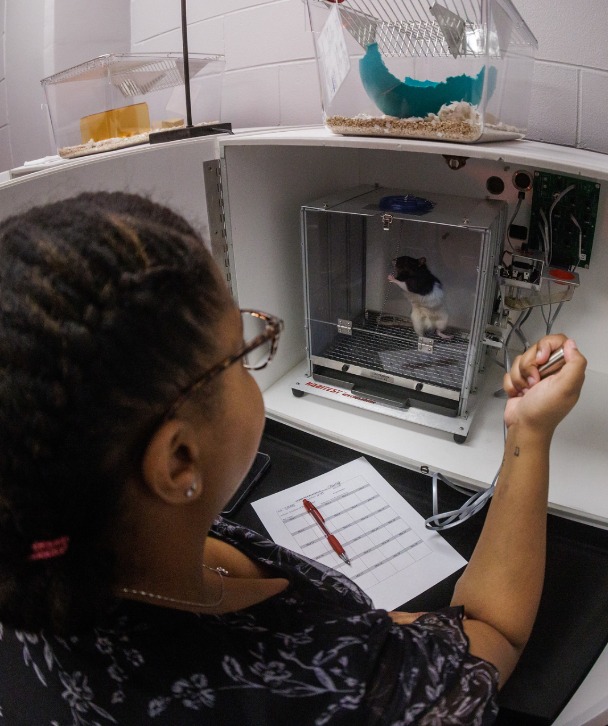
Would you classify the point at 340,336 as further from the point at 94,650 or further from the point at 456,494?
the point at 94,650

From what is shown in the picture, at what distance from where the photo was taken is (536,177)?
1011 mm

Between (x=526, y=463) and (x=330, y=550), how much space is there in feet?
1.09

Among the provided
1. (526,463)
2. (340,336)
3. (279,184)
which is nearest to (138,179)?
(279,184)

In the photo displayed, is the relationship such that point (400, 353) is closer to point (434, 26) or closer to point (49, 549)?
point (434, 26)

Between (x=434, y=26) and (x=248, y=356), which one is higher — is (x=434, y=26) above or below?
above

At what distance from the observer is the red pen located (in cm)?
80

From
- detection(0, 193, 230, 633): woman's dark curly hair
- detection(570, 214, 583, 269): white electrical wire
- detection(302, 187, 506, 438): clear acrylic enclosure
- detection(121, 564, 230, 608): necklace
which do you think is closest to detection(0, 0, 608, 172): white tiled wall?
detection(570, 214, 583, 269): white electrical wire

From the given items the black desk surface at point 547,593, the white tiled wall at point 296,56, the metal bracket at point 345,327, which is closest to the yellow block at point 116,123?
the white tiled wall at point 296,56

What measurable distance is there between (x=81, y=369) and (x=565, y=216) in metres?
0.99

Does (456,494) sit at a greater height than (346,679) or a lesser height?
lesser

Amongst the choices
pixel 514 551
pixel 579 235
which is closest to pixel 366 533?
pixel 514 551

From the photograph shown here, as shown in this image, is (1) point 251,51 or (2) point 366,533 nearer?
(2) point 366,533

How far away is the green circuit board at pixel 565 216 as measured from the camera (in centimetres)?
97

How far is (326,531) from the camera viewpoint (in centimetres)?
84
